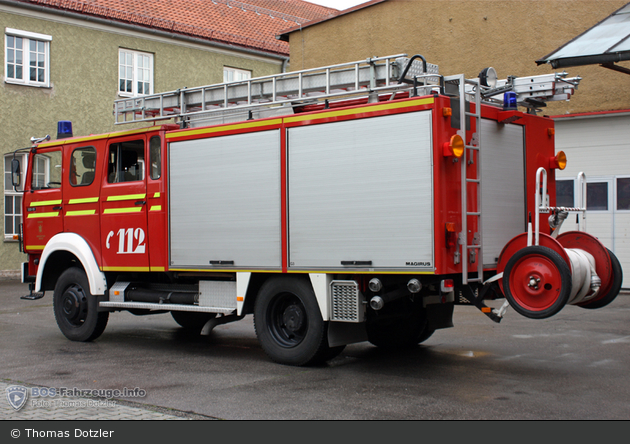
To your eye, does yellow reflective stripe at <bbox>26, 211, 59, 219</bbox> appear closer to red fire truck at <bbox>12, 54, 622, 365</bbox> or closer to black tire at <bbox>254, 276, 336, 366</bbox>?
red fire truck at <bbox>12, 54, 622, 365</bbox>

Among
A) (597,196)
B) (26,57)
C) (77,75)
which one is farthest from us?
(77,75)

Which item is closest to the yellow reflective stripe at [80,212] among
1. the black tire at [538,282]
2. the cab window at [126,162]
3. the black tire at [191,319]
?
the cab window at [126,162]

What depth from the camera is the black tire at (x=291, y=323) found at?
761 centimetres

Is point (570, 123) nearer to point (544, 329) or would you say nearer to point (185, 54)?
point (544, 329)

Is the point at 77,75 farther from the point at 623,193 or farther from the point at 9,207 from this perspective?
the point at 623,193

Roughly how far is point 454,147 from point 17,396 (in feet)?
14.8

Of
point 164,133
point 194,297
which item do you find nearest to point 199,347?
point 194,297

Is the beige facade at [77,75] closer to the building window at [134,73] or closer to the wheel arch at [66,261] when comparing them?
the building window at [134,73]

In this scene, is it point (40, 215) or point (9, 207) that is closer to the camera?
point (40, 215)

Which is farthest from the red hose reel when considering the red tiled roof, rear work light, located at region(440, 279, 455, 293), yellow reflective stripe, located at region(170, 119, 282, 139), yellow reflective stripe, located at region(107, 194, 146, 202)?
the red tiled roof

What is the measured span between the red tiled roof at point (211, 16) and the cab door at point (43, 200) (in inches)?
479

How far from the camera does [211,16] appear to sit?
27.1 meters

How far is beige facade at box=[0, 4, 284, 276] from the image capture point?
2073cm

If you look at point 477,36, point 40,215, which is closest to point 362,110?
point 40,215
